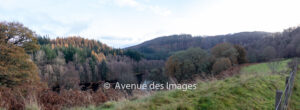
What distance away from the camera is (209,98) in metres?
3.38

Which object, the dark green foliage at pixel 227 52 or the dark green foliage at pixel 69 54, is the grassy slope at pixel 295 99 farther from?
the dark green foliage at pixel 69 54

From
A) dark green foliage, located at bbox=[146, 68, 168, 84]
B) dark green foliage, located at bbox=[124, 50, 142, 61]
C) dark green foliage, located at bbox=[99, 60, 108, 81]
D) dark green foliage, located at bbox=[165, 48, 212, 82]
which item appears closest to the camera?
dark green foliage, located at bbox=[165, 48, 212, 82]

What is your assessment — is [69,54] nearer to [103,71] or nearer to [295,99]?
[103,71]

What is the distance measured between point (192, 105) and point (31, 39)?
59.9ft

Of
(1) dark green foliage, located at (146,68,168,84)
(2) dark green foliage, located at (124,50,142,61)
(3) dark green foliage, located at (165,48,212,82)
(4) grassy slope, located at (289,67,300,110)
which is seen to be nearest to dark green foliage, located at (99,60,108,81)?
(1) dark green foliage, located at (146,68,168,84)

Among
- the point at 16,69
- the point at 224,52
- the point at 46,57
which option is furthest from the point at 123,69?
the point at 16,69

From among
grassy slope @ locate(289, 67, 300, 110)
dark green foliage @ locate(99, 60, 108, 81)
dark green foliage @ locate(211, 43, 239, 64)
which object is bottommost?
dark green foliage @ locate(99, 60, 108, 81)

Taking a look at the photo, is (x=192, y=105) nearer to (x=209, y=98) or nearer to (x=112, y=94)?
(x=209, y=98)

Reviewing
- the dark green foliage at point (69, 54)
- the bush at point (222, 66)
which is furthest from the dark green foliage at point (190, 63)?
the dark green foliage at point (69, 54)

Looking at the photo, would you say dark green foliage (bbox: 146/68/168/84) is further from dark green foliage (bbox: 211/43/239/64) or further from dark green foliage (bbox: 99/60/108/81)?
dark green foliage (bbox: 99/60/108/81)

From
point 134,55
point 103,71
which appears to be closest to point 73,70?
point 103,71

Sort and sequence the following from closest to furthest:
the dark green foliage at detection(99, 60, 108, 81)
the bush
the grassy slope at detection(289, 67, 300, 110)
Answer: the grassy slope at detection(289, 67, 300, 110) < the bush < the dark green foliage at detection(99, 60, 108, 81)

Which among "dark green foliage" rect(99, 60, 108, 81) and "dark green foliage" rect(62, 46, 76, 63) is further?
"dark green foliage" rect(62, 46, 76, 63)

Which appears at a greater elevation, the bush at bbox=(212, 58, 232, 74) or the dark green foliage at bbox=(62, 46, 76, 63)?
the dark green foliage at bbox=(62, 46, 76, 63)
